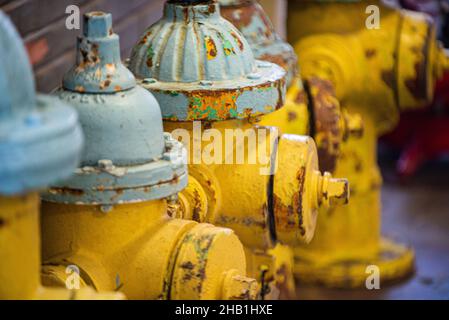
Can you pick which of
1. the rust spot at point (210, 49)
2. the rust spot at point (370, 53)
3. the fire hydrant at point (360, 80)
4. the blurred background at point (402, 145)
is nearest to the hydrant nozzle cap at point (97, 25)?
the rust spot at point (210, 49)

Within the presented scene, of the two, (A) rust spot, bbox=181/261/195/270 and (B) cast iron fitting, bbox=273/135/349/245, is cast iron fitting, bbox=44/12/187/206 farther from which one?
(B) cast iron fitting, bbox=273/135/349/245

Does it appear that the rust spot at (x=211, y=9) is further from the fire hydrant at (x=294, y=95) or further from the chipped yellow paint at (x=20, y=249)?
the chipped yellow paint at (x=20, y=249)

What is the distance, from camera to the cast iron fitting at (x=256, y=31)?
2.03 meters

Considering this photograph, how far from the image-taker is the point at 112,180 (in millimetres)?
1236

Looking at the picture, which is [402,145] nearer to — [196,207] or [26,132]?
[196,207]

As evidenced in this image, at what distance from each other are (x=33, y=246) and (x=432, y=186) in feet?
10.3

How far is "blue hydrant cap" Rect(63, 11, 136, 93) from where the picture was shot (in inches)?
48.8

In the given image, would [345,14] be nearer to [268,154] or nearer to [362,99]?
[362,99]

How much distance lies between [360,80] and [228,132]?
1.18m

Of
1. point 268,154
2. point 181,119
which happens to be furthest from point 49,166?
point 268,154

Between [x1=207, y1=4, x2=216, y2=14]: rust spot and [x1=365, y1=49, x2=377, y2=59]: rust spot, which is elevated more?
[x1=207, y1=4, x2=216, y2=14]: rust spot

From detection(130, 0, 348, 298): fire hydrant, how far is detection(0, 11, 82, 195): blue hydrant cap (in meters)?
0.58

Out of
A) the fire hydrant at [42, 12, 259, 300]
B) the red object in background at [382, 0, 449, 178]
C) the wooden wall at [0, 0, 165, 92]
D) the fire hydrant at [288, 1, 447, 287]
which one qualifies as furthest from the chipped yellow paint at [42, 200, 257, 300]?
the red object in background at [382, 0, 449, 178]

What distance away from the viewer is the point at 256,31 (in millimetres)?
2051
